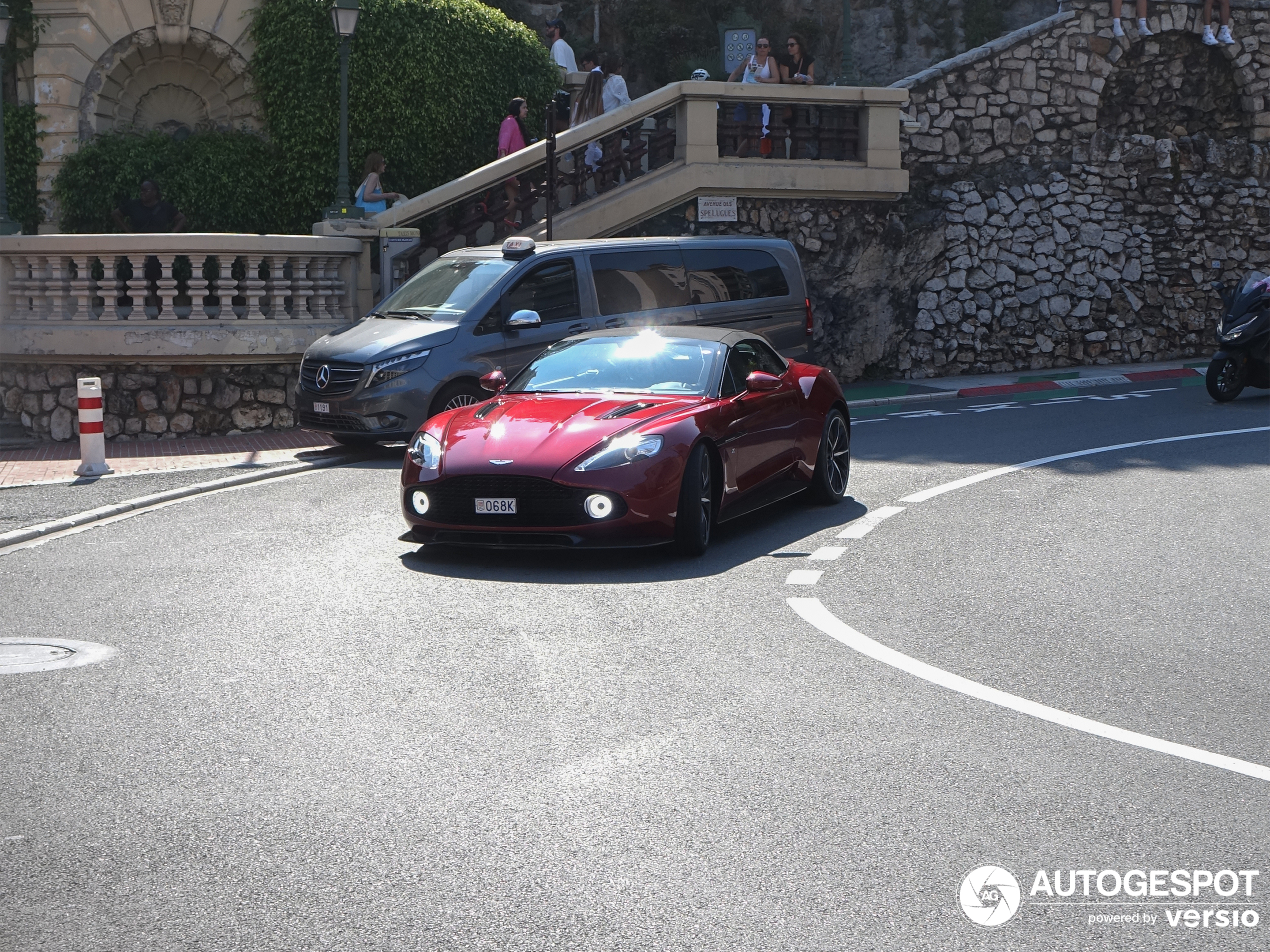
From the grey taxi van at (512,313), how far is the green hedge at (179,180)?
8.45 meters

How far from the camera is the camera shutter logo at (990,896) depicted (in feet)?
14.7

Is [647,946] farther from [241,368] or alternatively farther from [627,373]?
[241,368]

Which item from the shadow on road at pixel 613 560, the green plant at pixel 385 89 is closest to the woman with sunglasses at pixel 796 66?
the green plant at pixel 385 89

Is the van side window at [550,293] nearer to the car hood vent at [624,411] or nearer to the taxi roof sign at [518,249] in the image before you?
the taxi roof sign at [518,249]

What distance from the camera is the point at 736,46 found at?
31.6 metres

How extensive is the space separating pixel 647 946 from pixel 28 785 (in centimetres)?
254

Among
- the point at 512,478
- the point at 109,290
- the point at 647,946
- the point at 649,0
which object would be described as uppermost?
the point at 649,0

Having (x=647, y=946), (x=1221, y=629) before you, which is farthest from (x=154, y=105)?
(x=647, y=946)

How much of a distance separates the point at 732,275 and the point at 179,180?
34.6 ft

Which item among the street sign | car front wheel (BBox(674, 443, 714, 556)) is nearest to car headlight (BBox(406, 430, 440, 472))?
car front wheel (BBox(674, 443, 714, 556))

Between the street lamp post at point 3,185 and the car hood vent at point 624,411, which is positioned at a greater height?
the street lamp post at point 3,185

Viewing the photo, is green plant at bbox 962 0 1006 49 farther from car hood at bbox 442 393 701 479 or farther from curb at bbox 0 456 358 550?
car hood at bbox 442 393 701 479

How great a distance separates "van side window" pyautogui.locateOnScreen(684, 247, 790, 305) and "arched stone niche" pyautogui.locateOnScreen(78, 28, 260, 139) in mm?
10970

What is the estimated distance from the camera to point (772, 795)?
5.45 m
